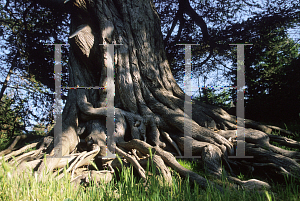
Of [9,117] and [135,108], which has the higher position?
[135,108]

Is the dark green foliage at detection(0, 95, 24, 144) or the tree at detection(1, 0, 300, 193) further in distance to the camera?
the dark green foliage at detection(0, 95, 24, 144)

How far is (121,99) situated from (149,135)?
1020 mm

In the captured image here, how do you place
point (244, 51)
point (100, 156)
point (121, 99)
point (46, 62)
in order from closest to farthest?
point (100, 156) → point (121, 99) → point (244, 51) → point (46, 62)

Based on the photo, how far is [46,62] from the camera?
8.85 meters

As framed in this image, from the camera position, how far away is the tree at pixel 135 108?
12.0 ft

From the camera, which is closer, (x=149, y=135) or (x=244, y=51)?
(x=149, y=135)

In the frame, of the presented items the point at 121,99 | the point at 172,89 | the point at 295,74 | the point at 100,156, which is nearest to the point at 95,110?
the point at 121,99

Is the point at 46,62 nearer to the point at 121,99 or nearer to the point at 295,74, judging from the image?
the point at 121,99

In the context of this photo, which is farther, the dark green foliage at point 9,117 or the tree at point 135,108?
the dark green foliage at point 9,117

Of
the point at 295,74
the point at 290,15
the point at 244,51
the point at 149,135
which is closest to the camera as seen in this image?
the point at 149,135

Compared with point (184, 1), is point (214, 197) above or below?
below

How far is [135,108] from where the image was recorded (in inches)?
183

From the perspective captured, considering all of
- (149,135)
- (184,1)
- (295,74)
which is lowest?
(149,135)

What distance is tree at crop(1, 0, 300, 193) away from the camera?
366 cm
